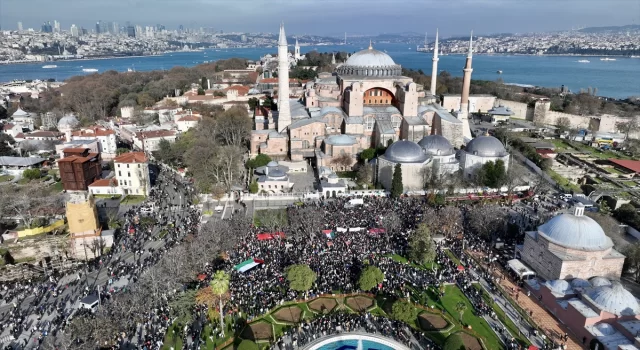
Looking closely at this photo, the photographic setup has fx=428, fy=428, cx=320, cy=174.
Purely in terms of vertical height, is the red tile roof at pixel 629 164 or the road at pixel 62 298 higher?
the red tile roof at pixel 629 164

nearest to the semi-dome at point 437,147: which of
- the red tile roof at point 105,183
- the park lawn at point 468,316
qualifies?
the park lawn at point 468,316

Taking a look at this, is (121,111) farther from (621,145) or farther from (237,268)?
(621,145)

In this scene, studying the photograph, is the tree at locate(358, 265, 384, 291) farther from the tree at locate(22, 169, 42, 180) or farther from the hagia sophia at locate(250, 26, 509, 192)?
the tree at locate(22, 169, 42, 180)

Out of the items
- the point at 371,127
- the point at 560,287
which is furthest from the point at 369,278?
the point at 371,127

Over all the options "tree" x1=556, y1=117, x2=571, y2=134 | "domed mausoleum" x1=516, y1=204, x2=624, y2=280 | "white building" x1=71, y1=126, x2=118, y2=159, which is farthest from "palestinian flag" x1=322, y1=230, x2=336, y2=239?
"tree" x1=556, y1=117, x2=571, y2=134

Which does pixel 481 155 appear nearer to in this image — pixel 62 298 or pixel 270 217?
pixel 270 217

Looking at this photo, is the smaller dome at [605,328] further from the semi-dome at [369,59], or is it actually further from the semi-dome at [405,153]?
the semi-dome at [369,59]
